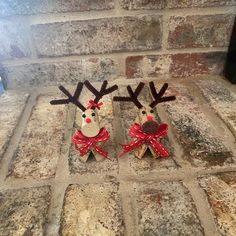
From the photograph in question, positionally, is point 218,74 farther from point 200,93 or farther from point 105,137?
point 105,137

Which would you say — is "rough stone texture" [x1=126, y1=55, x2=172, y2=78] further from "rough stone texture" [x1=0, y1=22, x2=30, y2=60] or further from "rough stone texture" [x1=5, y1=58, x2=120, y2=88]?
"rough stone texture" [x1=0, y1=22, x2=30, y2=60]

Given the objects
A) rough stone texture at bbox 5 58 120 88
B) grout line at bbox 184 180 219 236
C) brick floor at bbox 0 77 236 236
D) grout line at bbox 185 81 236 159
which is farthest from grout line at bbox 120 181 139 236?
rough stone texture at bbox 5 58 120 88

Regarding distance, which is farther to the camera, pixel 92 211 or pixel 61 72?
pixel 61 72

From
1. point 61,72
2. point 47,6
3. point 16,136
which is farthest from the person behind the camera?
point 61,72

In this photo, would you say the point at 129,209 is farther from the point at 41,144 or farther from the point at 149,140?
the point at 41,144

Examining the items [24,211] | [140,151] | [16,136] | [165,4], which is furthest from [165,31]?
[24,211]

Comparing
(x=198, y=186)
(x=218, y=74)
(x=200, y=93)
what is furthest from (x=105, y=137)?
(x=218, y=74)

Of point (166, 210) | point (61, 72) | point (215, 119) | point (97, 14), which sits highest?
point (97, 14)
